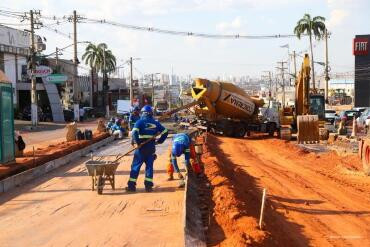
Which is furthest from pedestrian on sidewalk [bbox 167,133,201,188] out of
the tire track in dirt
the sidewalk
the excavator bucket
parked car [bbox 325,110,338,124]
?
parked car [bbox 325,110,338,124]

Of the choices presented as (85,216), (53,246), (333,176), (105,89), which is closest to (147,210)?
(85,216)

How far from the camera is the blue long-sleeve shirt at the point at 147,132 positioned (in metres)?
12.0

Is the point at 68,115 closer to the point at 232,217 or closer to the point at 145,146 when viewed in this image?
the point at 145,146

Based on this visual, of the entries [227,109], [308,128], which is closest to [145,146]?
[308,128]

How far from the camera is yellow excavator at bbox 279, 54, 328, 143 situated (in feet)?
86.7

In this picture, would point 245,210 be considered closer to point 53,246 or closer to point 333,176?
point 53,246

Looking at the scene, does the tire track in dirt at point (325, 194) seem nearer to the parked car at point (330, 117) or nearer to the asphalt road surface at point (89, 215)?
the asphalt road surface at point (89, 215)

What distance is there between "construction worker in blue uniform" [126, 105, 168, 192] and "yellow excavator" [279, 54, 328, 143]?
15.3 m

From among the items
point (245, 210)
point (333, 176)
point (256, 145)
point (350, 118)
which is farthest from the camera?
point (350, 118)

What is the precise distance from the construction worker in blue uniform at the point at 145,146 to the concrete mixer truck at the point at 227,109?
1818 cm

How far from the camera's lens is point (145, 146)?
39.4ft

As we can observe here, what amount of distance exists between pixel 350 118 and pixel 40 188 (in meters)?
32.8

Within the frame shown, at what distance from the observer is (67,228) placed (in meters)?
8.94

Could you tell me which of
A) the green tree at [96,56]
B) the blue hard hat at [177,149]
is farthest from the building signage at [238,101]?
the green tree at [96,56]
